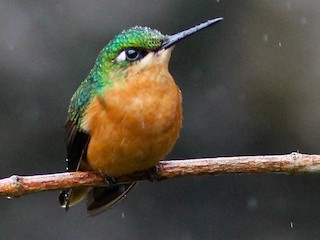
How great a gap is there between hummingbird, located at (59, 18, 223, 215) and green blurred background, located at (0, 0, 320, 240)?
3.77 metres

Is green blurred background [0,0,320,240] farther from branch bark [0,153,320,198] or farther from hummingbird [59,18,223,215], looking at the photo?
branch bark [0,153,320,198]

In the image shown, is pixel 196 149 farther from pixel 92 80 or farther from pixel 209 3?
pixel 92 80

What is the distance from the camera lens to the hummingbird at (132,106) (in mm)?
4418

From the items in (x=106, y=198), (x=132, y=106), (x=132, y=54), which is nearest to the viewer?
(x=132, y=106)

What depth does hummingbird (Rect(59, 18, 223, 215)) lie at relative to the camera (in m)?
4.42

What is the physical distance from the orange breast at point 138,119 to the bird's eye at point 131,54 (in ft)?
0.22

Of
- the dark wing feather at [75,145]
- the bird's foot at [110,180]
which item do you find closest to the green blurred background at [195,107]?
the dark wing feather at [75,145]

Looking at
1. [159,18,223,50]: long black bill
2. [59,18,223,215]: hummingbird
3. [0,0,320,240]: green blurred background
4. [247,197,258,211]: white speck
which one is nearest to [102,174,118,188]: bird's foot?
[59,18,223,215]: hummingbird

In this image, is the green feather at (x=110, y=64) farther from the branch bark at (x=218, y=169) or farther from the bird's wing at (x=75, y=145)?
the branch bark at (x=218, y=169)

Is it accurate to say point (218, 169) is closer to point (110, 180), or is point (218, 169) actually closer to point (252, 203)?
point (110, 180)

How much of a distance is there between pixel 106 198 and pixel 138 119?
92 centimetres

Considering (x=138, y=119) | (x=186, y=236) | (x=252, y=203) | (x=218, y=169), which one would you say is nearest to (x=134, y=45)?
(x=138, y=119)

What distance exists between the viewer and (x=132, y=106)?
4.42 meters

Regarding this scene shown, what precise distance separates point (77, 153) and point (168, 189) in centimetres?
408
